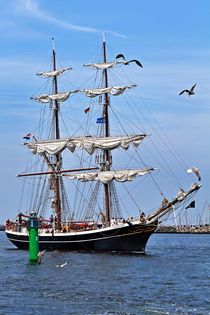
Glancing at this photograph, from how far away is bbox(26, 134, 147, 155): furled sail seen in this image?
69750 millimetres

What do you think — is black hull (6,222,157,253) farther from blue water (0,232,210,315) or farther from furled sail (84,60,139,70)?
furled sail (84,60,139,70)

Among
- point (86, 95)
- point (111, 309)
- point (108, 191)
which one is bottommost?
point (111, 309)

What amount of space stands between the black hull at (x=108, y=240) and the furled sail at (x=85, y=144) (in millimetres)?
10968

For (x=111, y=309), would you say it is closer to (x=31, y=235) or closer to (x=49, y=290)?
(x=49, y=290)

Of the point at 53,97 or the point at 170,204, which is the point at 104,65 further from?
the point at 170,204

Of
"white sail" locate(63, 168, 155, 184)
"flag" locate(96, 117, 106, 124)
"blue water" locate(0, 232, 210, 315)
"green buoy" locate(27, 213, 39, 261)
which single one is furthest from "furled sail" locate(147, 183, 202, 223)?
"green buoy" locate(27, 213, 39, 261)

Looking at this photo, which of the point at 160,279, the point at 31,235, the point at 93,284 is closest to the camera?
the point at 93,284

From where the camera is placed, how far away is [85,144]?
7312 centimetres

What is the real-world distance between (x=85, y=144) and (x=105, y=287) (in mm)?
37471

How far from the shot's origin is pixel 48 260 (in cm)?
5528

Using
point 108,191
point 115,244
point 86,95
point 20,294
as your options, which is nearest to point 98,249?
point 115,244

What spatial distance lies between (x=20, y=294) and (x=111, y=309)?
22.6 ft

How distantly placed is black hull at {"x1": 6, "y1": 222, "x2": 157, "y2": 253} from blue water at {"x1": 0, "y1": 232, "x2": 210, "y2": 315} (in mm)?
7203

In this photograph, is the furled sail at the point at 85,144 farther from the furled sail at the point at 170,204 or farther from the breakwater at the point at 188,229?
the breakwater at the point at 188,229
